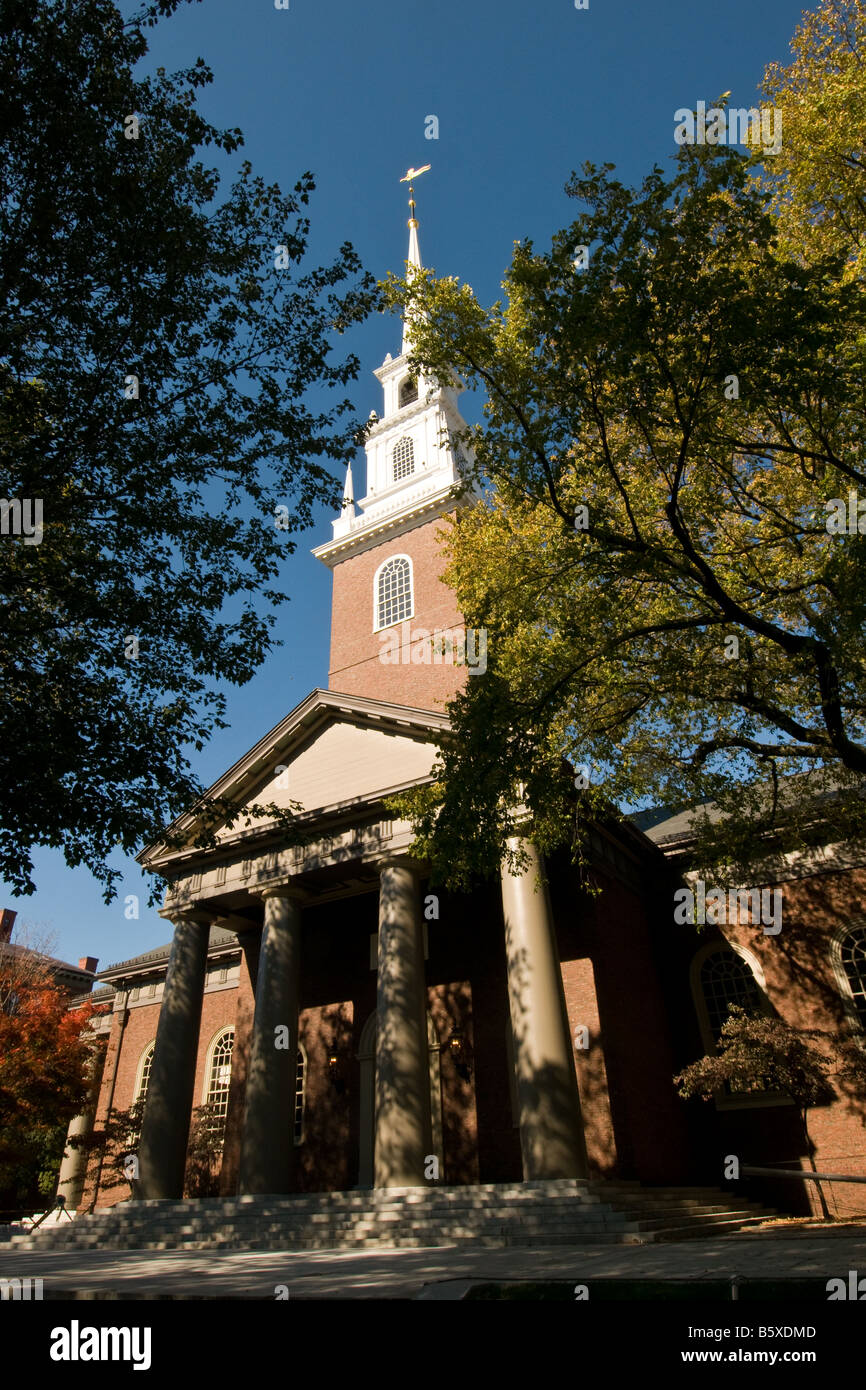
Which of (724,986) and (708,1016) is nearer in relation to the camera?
(708,1016)

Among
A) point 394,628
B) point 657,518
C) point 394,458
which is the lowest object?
point 657,518

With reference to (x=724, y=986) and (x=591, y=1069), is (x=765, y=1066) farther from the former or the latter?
(x=724, y=986)

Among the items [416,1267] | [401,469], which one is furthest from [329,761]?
[401,469]

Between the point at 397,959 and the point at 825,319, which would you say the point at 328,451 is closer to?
the point at 825,319

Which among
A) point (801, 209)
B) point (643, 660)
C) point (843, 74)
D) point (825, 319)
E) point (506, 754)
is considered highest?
point (843, 74)

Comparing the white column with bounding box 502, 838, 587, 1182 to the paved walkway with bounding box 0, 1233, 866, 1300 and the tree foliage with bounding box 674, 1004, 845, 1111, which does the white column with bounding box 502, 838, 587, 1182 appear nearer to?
the paved walkway with bounding box 0, 1233, 866, 1300

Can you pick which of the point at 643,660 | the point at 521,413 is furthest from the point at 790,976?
the point at 521,413

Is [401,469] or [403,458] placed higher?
[403,458]

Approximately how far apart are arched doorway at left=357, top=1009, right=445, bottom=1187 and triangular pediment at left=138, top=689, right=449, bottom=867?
574cm

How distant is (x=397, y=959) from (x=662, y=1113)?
7.15 m

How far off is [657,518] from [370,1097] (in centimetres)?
1542

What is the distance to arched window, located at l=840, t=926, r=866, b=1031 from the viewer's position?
18.4 m

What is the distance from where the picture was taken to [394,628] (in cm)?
2852
